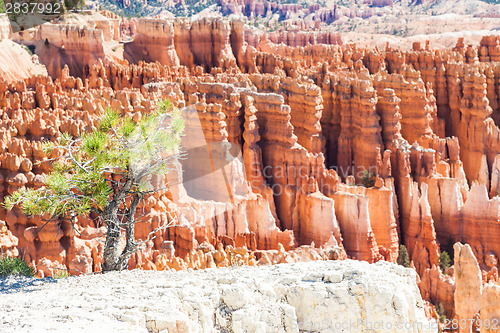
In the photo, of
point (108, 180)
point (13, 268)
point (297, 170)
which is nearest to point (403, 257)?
point (297, 170)

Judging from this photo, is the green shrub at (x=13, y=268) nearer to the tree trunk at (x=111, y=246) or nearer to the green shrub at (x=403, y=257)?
the tree trunk at (x=111, y=246)

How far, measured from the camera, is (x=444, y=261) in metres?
23.3

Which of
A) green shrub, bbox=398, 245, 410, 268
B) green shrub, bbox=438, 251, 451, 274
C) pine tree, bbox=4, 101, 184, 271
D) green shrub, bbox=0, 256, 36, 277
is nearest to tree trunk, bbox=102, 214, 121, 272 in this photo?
pine tree, bbox=4, 101, 184, 271

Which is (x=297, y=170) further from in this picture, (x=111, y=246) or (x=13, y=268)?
(x=13, y=268)

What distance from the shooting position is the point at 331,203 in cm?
2147

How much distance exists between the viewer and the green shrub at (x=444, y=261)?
910 inches

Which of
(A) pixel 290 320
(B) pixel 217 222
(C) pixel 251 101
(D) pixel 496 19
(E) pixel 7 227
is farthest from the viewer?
(D) pixel 496 19

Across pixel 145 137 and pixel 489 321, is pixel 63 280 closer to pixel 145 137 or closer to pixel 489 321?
pixel 145 137

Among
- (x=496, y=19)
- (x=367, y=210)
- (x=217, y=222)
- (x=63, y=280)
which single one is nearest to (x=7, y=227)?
(x=217, y=222)

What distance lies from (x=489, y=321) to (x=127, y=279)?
8233 mm

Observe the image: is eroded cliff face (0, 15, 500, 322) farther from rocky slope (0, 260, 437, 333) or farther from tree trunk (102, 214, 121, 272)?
rocky slope (0, 260, 437, 333)

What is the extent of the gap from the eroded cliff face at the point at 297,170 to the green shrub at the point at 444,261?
0.38 meters

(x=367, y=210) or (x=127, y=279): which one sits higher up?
(x=127, y=279)

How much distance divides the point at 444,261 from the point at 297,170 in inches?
220
